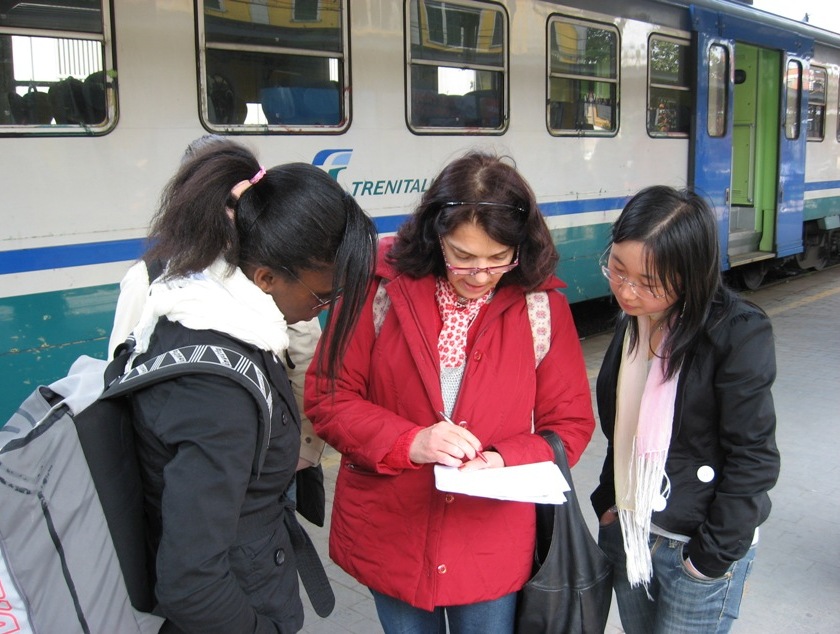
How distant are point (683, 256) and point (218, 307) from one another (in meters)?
0.99

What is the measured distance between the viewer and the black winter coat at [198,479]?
1.28 metres

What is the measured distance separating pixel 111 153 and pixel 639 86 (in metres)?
4.66

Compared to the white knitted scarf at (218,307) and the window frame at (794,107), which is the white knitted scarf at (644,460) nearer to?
the white knitted scarf at (218,307)

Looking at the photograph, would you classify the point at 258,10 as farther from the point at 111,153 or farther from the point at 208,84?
the point at 111,153

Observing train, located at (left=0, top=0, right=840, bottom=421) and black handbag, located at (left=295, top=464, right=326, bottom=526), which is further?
train, located at (left=0, top=0, right=840, bottom=421)

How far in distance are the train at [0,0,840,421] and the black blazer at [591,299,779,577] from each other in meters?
2.81

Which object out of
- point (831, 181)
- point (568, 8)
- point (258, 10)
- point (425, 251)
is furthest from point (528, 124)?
point (831, 181)

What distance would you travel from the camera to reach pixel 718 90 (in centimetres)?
805

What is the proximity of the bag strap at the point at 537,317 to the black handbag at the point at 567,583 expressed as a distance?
255mm

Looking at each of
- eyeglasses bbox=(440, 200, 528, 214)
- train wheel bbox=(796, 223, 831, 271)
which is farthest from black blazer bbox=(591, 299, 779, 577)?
train wheel bbox=(796, 223, 831, 271)

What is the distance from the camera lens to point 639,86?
23.1ft

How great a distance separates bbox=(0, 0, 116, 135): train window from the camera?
139 inches

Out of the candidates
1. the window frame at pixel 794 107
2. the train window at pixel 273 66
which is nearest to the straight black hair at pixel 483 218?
the train window at pixel 273 66

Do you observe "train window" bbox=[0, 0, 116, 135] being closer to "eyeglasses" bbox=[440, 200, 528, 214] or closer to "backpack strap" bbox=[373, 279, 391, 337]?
"backpack strap" bbox=[373, 279, 391, 337]
